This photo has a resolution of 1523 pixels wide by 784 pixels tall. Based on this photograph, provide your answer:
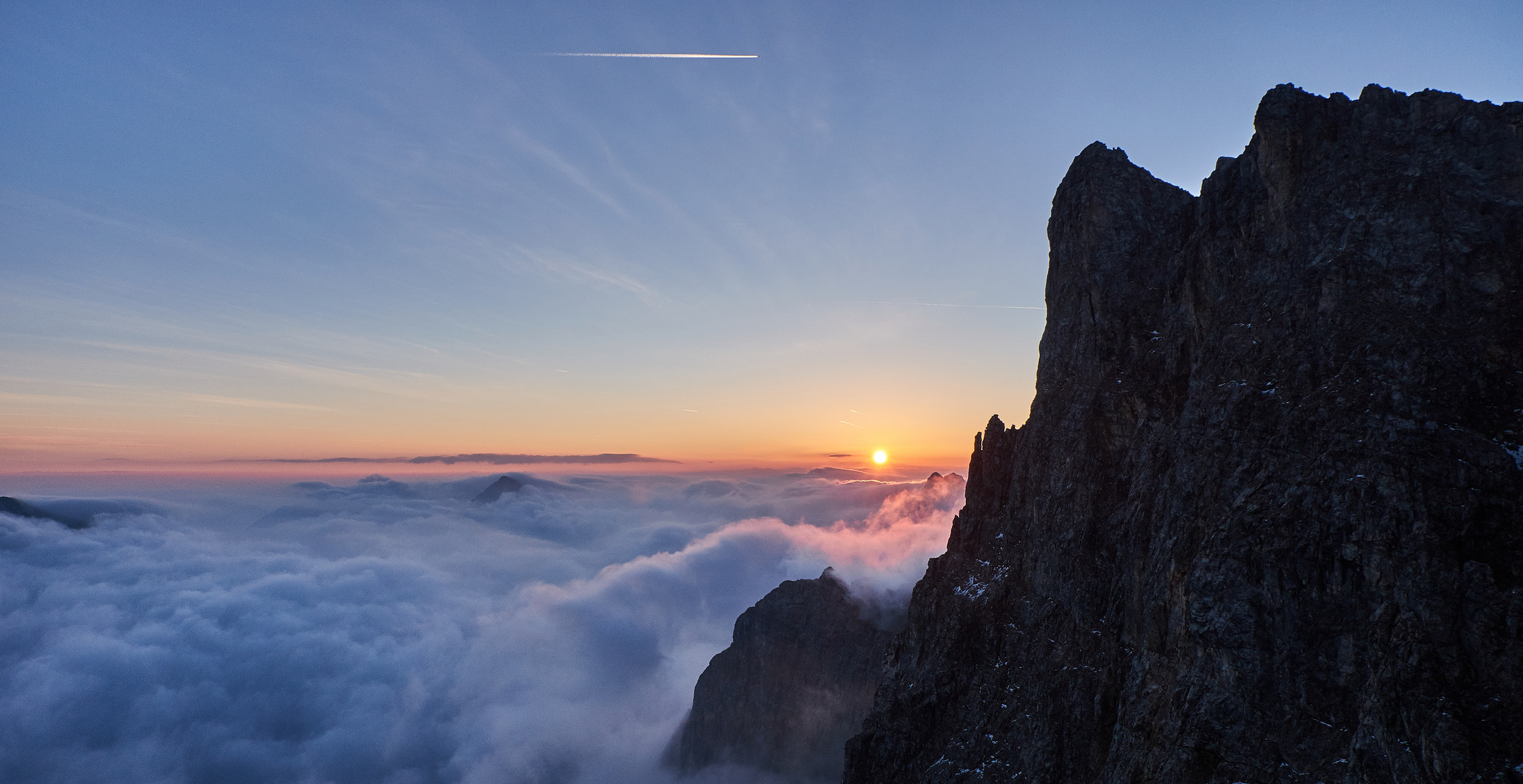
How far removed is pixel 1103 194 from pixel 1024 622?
3403 cm

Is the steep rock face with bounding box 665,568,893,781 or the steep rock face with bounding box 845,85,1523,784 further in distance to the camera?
the steep rock face with bounding box 665,568,893,781

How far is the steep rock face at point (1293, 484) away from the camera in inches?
887

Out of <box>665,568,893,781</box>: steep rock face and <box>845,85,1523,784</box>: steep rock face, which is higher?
<box>845,85,1523,784</box>: steep rock face

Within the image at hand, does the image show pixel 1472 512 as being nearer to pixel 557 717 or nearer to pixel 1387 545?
pixel 1387 545

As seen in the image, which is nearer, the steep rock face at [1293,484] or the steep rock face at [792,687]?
the steep rock face at [1293,484]

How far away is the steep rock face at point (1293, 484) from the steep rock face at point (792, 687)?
2139 inches

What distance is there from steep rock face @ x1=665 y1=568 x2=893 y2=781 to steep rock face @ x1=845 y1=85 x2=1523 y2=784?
54325mm

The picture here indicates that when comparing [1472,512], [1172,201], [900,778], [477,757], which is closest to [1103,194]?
[1172,201]

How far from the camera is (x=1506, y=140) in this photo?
2738cm

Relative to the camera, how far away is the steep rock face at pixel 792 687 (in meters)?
94.8

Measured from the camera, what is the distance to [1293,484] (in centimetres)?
2728

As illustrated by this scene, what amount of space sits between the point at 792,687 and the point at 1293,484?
9019 centimetres

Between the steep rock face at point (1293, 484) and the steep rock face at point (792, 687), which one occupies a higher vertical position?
the steep rock face at point (1293, 484)

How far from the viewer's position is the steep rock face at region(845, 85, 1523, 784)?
22531 mm
